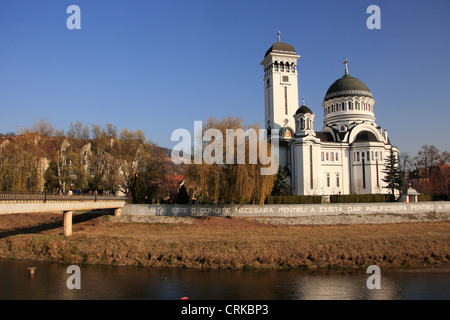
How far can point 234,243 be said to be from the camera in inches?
914

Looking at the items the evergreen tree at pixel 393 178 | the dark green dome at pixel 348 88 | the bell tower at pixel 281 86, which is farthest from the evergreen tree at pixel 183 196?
the dark green dome at pixel 348 88

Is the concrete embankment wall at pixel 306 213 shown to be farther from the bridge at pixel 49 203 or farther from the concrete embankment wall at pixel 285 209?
the bridge at pixel 49 203

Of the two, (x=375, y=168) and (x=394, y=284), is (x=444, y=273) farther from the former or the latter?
(x=375, y=168)

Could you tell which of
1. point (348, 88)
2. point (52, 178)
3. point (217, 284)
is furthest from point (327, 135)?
point (217, 284)

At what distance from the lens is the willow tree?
29750 mm

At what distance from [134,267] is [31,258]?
7.74 m

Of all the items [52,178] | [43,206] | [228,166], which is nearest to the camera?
[43,206]

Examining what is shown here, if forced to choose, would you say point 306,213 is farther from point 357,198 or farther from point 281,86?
point 281,86

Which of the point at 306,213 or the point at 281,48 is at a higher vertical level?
the point at 281,48

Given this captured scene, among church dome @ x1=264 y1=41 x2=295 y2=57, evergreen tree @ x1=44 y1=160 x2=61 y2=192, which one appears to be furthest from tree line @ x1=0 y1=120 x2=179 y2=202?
church dome @ x1=264 y1=41 x2=295 y2=57

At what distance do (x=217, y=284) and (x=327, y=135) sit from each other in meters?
40.4

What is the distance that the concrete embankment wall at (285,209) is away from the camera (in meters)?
31.8

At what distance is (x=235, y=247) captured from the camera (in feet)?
73.9

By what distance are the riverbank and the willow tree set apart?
8.87 feet
